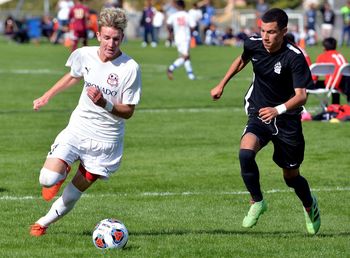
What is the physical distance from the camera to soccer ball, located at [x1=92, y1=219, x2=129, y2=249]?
8898mm

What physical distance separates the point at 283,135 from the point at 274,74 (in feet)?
1.97

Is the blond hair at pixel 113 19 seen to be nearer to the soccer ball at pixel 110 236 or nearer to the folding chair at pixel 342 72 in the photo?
the soccer ball at pixel 110 236

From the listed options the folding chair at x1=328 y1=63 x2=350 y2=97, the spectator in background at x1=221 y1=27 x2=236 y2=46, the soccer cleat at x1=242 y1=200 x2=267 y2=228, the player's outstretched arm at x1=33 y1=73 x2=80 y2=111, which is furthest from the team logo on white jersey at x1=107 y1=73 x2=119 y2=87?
the spectator in background at x1=221 y1=27 x2=236 y2=46

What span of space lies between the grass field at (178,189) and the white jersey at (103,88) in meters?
1.04

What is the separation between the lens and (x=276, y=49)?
9781 millimetres

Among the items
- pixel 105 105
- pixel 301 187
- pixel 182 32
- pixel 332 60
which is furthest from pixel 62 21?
pixel 105 105

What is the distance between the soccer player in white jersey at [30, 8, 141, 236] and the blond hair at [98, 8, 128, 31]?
0.04ft

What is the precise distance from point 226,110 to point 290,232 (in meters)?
12.9

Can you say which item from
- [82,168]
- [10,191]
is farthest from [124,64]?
[10,191]

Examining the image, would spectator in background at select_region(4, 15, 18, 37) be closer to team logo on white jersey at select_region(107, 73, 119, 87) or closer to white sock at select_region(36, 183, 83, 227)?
white sock at select_region(36, 183, 83, 227)

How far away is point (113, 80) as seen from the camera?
9.16 meters

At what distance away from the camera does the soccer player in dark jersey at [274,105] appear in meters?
9.65

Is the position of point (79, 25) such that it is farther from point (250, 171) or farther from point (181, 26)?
point (250, 171)

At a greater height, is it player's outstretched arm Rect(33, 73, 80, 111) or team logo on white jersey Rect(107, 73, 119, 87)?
team logo on white jersey Rect(107, 73, 119, 87)
